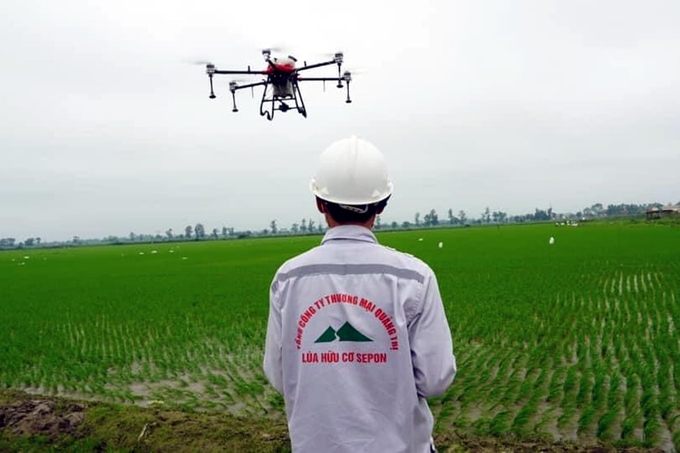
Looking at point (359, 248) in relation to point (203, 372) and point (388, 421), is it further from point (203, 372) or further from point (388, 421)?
point (203, 372)

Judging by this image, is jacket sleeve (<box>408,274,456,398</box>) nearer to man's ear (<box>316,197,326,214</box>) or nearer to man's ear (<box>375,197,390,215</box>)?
man's ear (<box>375,197,390,215</box>)

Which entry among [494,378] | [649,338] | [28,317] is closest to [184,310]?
[28,317]

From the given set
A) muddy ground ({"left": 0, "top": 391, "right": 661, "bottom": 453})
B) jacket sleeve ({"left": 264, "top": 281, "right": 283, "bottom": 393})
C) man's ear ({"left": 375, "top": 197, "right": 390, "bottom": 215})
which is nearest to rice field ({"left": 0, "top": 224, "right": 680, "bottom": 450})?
muddy ground ({"left": 0, "top": 391, "right": 661, "bottom": 453})

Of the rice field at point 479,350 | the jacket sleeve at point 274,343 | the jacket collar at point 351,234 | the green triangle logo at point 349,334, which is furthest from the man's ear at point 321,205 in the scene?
the rice field at point 479,350

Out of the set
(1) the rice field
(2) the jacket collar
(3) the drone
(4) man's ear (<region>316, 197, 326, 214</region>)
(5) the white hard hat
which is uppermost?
(3) the drone

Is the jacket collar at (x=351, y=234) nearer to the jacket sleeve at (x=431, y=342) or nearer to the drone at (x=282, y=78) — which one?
the jacket sleeve at (x=431, y=342)
